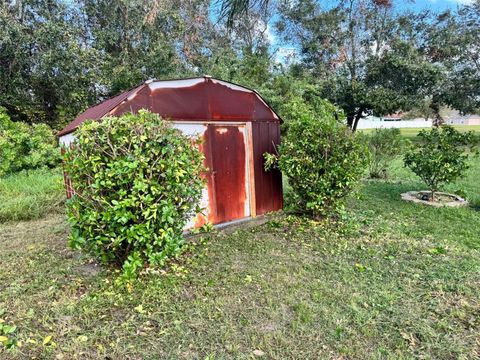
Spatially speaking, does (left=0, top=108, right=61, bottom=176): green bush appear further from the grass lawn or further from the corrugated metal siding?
the corrugated metal siding

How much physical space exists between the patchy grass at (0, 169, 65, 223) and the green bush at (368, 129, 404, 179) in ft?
24.9

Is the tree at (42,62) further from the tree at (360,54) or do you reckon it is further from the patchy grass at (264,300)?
the tree at (360,54)

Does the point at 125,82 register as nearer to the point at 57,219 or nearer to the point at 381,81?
the point at 57,219

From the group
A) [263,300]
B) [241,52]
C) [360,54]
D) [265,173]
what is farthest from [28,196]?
[360,54]

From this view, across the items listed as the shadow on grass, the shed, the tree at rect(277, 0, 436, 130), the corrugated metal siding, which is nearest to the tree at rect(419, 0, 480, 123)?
the tree at rect(277, 0, 436, 130)

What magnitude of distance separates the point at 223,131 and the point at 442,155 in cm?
397

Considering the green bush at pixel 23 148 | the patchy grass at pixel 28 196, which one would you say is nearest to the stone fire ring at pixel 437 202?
the patchy grass at pixel 28 196

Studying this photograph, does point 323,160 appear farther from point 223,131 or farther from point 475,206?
point 475,206

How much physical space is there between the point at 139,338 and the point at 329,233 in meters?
2.93

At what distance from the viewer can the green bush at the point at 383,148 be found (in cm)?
863

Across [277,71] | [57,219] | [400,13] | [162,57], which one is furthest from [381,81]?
[57,219]

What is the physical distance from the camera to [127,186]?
291cm

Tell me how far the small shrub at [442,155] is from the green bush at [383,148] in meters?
2.47

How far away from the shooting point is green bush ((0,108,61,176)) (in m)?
7.55
